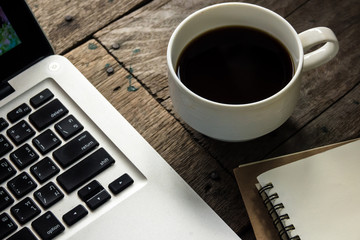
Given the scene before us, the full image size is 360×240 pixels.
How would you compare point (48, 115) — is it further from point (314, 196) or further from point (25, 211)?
point (314, 196)

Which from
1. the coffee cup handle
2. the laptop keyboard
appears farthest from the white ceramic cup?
the laptop keyboard

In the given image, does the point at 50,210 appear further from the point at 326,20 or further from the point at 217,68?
the point at 326,20

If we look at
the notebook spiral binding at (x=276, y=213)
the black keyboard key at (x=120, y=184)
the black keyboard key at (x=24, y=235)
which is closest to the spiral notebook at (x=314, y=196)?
the notebook spiral binding at (x=276, y=213)

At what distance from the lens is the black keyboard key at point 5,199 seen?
0.57 metres

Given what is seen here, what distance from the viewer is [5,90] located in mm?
640

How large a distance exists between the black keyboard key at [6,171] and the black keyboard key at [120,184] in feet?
Result: 0.33

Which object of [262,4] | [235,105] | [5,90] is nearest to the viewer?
[235,105]

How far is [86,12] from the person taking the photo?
75 centimetres

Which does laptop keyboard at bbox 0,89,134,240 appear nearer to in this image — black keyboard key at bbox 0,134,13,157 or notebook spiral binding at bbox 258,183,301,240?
black keyboard key at bbox 0,134,13,157

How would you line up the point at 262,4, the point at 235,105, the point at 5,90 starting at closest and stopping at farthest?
the point at 235,105 → the point at 5,90 → the point at 262,4

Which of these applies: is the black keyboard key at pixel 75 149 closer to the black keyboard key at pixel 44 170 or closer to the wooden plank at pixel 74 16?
the black keyboard key at pixel 44 170

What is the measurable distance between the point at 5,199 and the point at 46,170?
0.16 ft

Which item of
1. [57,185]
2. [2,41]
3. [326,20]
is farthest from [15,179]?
[326,20]

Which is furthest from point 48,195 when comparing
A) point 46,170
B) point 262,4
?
point 262,4
